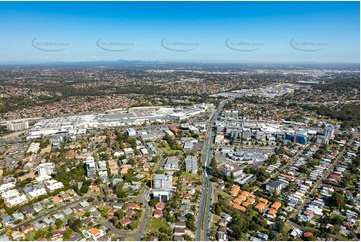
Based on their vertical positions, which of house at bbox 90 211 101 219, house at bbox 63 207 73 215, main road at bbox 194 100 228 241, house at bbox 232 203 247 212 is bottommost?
house at bbox 63 207 73 215

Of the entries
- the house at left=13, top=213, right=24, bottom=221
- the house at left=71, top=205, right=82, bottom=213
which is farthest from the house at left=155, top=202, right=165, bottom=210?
the house at left=13, top=213, right=24, bottom=221

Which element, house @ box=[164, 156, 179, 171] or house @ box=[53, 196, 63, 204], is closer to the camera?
house @ box=[53, 196, 63, 204]

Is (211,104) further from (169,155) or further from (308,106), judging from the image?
(169,155)

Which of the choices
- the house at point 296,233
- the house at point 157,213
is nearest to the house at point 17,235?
the house at point 157,213

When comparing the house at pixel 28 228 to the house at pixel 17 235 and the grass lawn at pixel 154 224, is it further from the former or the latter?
the grass lawn at pixel 154 224

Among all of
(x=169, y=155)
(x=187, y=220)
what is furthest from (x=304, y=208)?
(x=169, y=155)

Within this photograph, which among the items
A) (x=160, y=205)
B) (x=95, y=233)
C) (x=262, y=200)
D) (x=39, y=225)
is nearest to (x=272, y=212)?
(x=262, y=200)

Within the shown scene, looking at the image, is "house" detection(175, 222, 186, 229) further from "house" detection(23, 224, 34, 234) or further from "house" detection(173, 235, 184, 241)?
"house" detection(23, 224, 34, 234)
